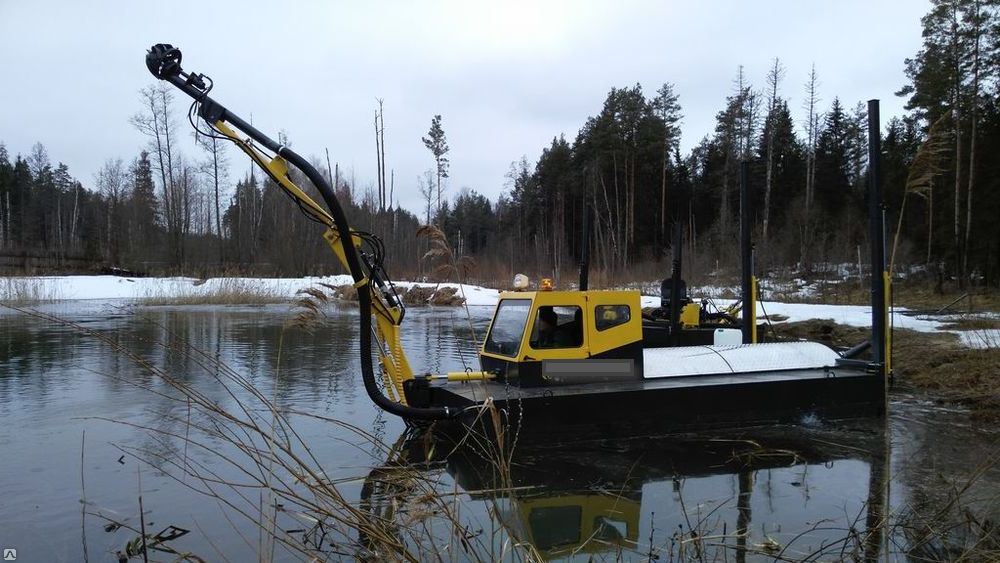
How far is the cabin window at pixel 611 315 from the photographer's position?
7777 mm

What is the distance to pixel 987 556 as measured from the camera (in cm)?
295

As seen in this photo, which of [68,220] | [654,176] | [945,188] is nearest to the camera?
[945,188]

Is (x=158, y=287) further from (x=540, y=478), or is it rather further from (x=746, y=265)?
(x=540, y=478)

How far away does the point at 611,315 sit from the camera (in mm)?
7805

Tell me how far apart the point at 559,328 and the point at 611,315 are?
629mm

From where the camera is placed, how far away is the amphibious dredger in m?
6.76

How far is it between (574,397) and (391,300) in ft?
7.43

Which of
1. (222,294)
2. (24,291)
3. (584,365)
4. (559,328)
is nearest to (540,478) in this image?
(584,365)

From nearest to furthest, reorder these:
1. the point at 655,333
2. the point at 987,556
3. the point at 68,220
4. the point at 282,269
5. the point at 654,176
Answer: the point at 987,556 < the point at 655,333 < the point at 282,269 < the point at 654,176 < the point at 68,220

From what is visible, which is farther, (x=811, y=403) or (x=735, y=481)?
(x=811, y=403)

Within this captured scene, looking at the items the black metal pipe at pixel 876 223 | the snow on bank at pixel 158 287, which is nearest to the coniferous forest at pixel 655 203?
the snow on bank at pixel 158 287

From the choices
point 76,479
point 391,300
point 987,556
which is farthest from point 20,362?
point 987,556

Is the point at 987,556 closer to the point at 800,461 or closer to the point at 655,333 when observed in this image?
the point at 800,461

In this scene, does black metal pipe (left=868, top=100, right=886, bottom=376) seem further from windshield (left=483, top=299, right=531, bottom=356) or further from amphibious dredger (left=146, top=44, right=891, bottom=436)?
windshield (left=483, top=299, right=531, bottom=356)
